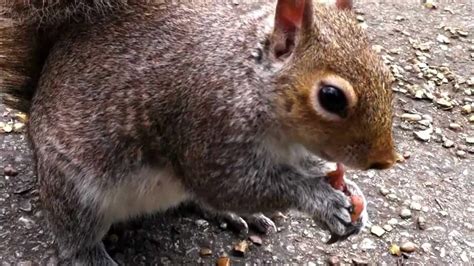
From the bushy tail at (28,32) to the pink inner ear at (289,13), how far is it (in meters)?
0.51

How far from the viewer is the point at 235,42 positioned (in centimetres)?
189

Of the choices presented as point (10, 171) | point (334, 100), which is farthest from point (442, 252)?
point (10, 171)

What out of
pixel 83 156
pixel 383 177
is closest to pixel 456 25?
pixel 383 177

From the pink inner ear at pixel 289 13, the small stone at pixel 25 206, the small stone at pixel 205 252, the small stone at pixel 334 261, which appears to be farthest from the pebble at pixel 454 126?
the small stone at pixel 25 206

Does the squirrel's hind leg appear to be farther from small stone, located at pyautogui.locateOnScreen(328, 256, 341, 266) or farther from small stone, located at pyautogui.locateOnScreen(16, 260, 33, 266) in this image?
small stone, located at pyautogui.locateOnScreen(328, 256, 341, 266)

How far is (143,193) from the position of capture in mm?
2016

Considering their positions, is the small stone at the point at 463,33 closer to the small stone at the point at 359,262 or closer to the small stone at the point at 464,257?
the small stone at the point at 464,257

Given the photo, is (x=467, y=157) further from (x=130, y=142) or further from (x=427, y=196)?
(x=130, y=142)

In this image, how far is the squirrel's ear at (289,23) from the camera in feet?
5.45

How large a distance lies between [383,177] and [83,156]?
39.3 inches

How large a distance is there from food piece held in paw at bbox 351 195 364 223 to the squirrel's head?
26cm

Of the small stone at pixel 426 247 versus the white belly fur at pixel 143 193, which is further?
the small stone at pixel 426 247

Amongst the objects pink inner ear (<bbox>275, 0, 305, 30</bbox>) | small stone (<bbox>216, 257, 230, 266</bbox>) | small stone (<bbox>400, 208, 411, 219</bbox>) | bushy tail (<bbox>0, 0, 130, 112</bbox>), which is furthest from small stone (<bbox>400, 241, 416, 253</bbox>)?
bushy tail (<bbox>0, 0, 130, 112</bbox>)

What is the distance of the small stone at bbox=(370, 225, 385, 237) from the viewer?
Answer: 233 cm
